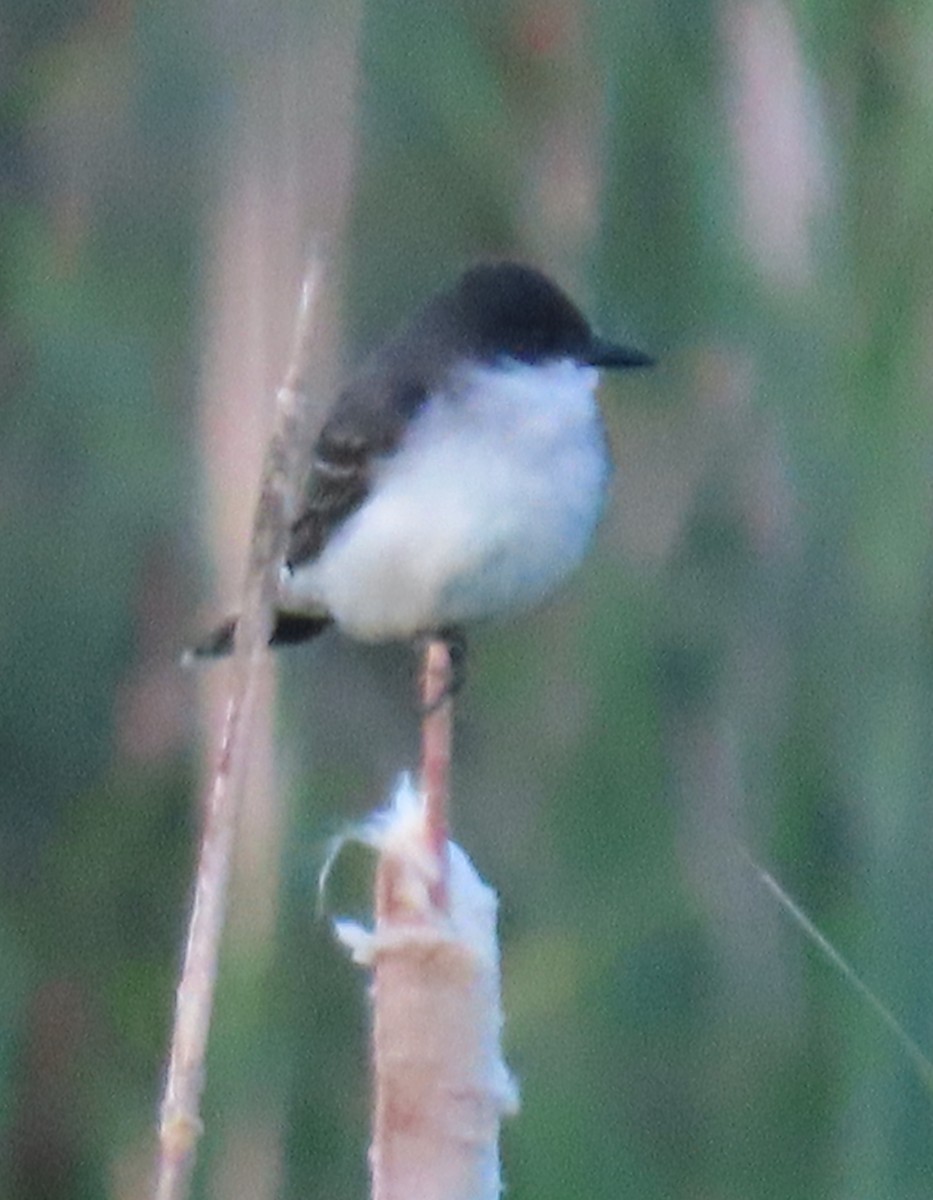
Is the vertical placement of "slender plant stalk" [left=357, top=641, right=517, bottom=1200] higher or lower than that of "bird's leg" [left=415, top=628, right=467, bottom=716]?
lower

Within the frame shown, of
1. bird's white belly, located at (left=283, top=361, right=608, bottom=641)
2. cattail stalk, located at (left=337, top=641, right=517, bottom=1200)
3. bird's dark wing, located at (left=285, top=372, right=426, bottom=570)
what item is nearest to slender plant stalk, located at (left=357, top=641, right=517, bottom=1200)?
cattail stalk, located at (left=337, top=641, right=517, bottom=1200)

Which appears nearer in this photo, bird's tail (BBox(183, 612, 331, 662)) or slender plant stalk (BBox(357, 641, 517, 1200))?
slender plant stalk (BBox(357, 641, 517, 1200))

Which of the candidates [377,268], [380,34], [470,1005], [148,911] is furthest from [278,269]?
[470,1005]

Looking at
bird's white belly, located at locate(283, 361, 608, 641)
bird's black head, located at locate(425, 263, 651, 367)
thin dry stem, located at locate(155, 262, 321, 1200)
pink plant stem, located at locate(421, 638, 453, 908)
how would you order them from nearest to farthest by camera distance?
1. thin dry stem, located at locate(155, 262, 321, 1200)
2. pink plant stem, located at locate(421, 638, 453, 908)
3. bird's white belly, located at locate(283, 361, 608, 641)
4. bird's black head, located at locate(425, 263, 651, 367)

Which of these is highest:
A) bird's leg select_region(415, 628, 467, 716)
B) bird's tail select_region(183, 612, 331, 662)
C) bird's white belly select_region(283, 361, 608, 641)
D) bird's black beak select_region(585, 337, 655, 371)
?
bird's black beak select_region(585, 337, 655, 371)

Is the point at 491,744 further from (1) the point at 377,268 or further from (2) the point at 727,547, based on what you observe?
(1) the point at 377,268

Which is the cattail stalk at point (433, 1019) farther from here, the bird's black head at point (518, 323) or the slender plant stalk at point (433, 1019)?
the bird's black head at point (518, 323)

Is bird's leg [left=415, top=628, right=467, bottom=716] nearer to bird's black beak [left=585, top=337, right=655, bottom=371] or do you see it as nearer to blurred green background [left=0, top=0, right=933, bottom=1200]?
blurred green background [left=0, top=0, right=933, bottom=1200]
